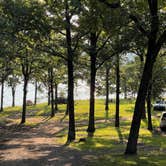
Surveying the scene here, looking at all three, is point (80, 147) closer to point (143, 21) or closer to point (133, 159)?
point (133, 159)

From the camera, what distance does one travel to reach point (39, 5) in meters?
25.0

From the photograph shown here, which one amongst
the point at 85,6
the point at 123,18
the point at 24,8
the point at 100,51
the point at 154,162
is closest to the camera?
the point at 154,162

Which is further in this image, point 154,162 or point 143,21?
point 143,21

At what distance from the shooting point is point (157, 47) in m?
17.7

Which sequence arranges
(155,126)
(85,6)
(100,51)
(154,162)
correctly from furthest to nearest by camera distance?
1. (155,126)
2. (100,51)
3. (85,6)
4. (154,162)

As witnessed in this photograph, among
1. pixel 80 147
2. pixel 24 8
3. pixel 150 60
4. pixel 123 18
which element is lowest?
pixel 80 147

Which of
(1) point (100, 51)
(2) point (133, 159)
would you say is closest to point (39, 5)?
(1) point (100, 51)

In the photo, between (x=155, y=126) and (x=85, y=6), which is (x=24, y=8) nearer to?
(x=85, y=6)

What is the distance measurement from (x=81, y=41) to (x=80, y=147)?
355 inches

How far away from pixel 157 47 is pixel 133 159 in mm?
4875

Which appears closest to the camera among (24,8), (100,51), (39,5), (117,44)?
(24,8)

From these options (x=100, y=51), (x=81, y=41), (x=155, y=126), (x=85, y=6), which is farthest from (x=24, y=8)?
(x=155, y=126)

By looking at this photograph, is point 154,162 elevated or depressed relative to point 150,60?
depressed

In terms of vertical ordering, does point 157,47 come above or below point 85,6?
below
